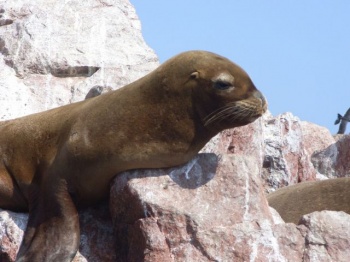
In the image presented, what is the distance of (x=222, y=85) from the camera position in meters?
8.80

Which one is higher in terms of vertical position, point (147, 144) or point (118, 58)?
point (147, 144)

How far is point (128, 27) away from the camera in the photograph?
1376 cm

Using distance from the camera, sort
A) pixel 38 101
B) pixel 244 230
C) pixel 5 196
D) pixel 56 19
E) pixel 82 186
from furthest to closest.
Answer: pixel 56 19
pixel 38 101
pixel 5 196
pixel 82 186
pixel 244 230

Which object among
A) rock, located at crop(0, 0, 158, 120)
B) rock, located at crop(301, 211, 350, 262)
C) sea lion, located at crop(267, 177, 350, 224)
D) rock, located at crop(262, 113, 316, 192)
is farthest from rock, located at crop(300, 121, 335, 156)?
rock, located at crop(301, 211, 350, 262)

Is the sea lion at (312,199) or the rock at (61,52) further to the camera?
the rock at (61,52)

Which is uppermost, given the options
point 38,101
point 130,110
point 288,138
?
point 130,110

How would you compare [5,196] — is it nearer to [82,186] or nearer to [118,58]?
[82,186]

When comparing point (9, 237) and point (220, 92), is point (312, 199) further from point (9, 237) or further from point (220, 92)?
point (9, 237)

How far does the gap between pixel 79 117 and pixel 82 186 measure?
2.11 feet

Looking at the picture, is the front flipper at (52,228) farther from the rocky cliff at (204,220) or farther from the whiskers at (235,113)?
the whiskers at (235,113)

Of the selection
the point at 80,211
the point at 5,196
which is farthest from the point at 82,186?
the point at 5,196

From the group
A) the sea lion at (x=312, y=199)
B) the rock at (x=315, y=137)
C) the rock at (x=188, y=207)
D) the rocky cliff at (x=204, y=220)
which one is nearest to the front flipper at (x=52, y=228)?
the rocky cliff at (x=204, y=220)

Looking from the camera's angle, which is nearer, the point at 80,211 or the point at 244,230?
the point at 244,230

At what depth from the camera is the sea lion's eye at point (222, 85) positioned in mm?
8789
